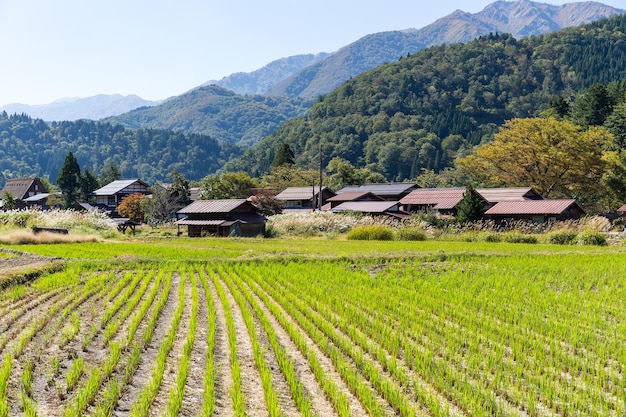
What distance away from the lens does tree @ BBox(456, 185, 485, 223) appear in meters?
33.1

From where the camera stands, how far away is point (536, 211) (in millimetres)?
35469

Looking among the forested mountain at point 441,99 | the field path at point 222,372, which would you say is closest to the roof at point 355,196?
the forested mountain at point 441,99

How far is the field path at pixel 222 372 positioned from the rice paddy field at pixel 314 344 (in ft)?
0.08

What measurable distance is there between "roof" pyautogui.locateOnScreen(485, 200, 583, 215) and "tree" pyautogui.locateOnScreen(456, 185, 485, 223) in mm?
3882

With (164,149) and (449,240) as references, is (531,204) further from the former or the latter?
(164,149)

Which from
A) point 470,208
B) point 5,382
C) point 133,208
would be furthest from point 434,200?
point 5,382

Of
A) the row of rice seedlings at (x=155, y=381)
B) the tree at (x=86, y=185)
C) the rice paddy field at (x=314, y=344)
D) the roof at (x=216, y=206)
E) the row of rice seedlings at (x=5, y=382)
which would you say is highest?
the tree at (x=86, y=185)

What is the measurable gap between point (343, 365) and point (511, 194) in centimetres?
3804

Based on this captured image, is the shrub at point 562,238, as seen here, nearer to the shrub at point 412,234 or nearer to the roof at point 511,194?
the shrub at point 412,234

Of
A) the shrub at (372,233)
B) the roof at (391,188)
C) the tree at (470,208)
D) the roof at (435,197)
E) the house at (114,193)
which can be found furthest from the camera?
the house at (114,193)

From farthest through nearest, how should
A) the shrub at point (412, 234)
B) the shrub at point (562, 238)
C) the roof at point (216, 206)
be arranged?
the roof at point (216, 206), the shrub at point (412, 234), the shrub at point (562, 238)

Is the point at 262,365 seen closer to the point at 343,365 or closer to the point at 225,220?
the point at 343,365

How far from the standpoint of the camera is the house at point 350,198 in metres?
49.1

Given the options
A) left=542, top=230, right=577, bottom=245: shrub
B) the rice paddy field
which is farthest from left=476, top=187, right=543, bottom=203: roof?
the rice paddy field
